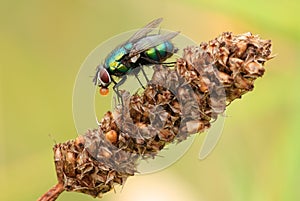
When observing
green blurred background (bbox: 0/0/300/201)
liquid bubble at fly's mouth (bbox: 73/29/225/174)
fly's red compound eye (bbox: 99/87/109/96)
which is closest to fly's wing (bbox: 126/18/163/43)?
liquid bubble at fly's mouth (bbox: 73/29/225/174)

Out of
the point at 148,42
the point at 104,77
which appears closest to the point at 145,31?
the point at 148,42

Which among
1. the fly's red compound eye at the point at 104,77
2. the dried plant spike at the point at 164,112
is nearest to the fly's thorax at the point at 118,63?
the fly's red compound eye at the point at 104,77

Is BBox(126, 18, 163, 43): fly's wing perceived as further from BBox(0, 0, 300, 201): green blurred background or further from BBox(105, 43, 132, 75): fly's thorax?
BBox(0, 0, 300, 201): green blurred background

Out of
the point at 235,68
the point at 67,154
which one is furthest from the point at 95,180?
the point at 235,68

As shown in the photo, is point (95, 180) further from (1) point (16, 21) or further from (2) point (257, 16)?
(1) point (16, 21)

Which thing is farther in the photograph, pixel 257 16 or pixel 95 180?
pixel 257 16

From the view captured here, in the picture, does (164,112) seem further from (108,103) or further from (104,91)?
(108,103)
